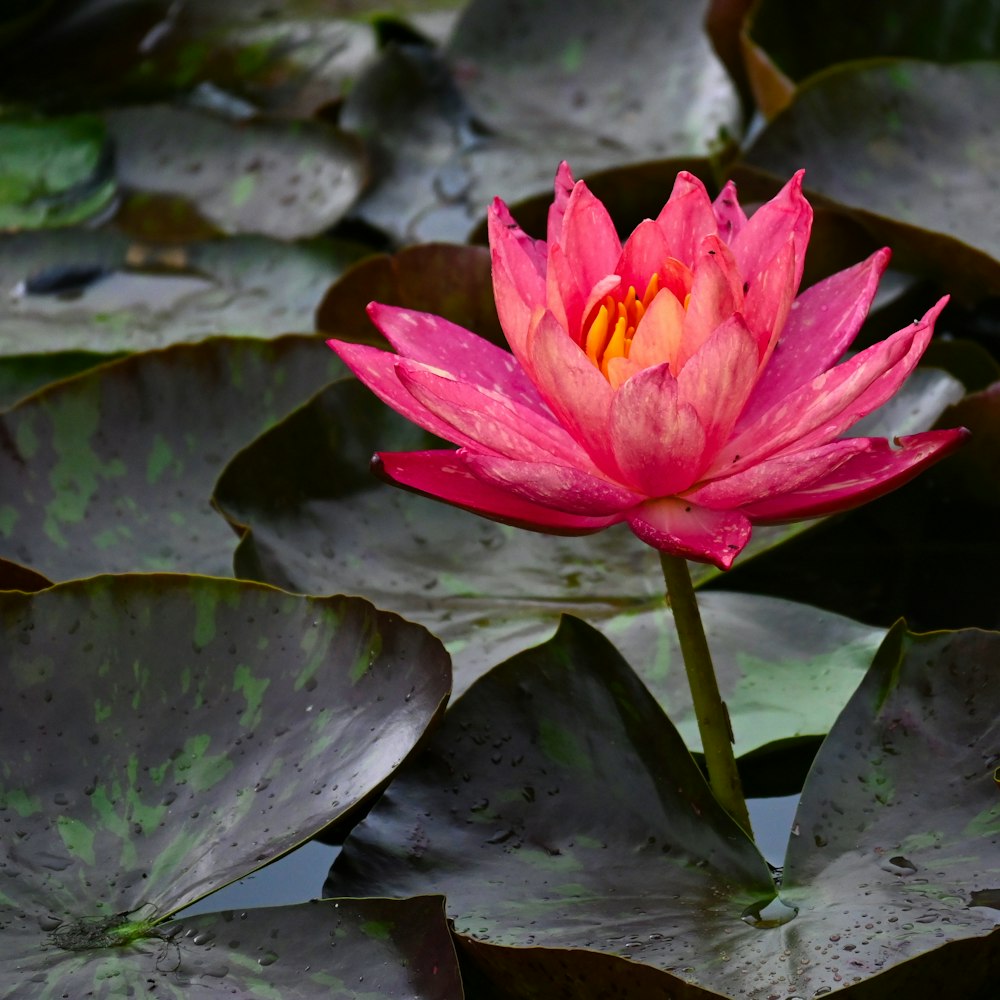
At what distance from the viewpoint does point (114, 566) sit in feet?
3.76

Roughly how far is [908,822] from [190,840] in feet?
1.55

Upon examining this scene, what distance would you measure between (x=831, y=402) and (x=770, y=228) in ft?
0.49

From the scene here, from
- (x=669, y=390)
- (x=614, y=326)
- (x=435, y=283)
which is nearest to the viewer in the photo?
(x=669, y=390)

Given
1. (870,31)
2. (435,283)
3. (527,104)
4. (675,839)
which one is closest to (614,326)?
(675,839)

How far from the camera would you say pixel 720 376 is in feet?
2.24

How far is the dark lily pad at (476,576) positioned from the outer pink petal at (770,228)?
356 millimetres

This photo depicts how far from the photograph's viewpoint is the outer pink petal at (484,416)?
0.70 meters

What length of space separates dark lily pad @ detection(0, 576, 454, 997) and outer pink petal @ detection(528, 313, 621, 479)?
8.6 inches

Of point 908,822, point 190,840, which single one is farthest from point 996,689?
point 190,840

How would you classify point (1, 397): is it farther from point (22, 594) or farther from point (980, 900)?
point (980, 900)

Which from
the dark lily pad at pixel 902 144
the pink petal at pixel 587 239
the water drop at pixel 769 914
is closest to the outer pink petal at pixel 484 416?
the pink petal at pixel 587 239

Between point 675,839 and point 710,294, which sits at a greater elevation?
point 710,294

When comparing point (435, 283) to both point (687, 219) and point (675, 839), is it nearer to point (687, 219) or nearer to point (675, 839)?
point (687, 219)

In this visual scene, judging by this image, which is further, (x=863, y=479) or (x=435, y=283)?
(x=435, y=283)
